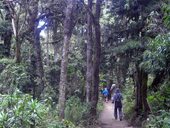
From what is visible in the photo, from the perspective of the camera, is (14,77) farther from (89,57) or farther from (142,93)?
(142,93)

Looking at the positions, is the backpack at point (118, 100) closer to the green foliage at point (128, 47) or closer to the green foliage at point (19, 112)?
the green foliage at point (128, 47)

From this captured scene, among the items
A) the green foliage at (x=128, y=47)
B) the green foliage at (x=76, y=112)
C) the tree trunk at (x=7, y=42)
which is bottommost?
the green foliage at (x=76, y=112)

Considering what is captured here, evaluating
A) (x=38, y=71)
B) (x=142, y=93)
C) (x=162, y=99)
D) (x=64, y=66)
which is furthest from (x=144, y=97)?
(x=64, y=66)

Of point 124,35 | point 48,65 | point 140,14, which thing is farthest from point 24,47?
point 140,14

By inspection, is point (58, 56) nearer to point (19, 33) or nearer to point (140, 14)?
point (19, 33)

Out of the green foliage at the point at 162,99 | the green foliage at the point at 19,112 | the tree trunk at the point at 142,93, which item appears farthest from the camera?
the tree trunk at the point at 142,93

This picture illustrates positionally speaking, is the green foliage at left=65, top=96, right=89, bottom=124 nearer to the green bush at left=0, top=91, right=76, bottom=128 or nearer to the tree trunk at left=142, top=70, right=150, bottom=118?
the tree trunk at left=142, top=70, right=150, bottom=118

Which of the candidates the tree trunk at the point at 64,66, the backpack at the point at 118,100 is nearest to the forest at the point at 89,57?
the tree trunk at the point at 64,66

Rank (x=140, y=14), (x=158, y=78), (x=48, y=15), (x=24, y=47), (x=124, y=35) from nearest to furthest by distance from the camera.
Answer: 1. (x=140, y=14)
2. (x=124, y=35)
3. (x=158, y=78)
4. (x=48, y=15)
5. (x=24, y=47)

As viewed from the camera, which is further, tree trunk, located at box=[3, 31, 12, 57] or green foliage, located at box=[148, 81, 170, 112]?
tree trunk, located at box=[3, 31, 12, 57]

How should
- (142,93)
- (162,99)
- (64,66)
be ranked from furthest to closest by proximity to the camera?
(142,93) → (162,99) → (64,66)

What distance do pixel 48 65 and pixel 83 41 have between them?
2.93m

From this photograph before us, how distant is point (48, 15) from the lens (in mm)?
18844

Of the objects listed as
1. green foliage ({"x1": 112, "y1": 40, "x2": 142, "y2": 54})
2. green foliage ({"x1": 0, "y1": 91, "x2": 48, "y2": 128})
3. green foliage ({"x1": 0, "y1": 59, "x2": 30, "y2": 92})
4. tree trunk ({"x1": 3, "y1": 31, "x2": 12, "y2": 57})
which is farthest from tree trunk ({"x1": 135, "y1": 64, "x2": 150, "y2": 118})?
tree trunk ({"x1": 3, "y1": 31, "x2": 12, "y2": 57})
